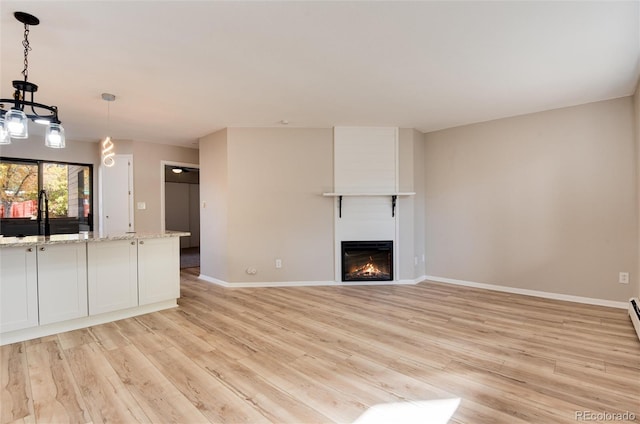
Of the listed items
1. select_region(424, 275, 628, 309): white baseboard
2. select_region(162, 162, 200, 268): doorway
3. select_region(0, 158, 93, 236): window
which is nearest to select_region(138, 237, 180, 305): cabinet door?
select_region(0, 158, 93, 236): window

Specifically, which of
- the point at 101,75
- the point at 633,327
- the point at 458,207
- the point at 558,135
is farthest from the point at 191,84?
the point at 633,327

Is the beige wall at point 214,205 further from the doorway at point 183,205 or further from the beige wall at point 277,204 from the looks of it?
the doorway at point 183,205

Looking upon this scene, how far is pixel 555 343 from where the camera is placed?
269 cm

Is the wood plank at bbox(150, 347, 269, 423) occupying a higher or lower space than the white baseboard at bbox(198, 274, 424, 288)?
lower

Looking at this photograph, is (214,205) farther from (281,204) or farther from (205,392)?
(205,392)

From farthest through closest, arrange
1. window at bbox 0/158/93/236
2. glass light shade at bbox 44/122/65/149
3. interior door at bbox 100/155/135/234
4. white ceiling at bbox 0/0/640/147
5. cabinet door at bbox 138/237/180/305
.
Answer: interior door at bbox 100/155/135/234 < window at bbox 0/158/93/236 < cabinet door at bbox 138/237/180/305 < glass light shade at bbox 44/122/65/149 < white ceiling at bbox 0/0/640/147

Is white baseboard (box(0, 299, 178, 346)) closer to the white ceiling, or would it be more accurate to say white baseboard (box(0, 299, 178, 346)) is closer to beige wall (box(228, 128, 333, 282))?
beige wall (box(228, 128, 333, 282))

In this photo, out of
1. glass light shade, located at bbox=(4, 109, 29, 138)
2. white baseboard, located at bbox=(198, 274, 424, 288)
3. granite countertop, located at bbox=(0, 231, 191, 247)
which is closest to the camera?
glass light shade, located at bbox=(4, 109, 29, 138)

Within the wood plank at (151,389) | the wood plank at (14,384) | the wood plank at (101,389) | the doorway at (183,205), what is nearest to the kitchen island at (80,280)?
the wood plank at (14,384)

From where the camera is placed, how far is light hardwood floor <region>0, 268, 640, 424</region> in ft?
6.00

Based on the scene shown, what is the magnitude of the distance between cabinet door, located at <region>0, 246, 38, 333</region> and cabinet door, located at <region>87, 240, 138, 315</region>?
1.41 ft

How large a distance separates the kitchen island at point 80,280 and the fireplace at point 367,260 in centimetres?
251

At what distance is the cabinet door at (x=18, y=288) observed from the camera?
8.74 feet

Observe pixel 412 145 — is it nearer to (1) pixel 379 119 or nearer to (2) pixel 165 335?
(1) pixel 379 119
